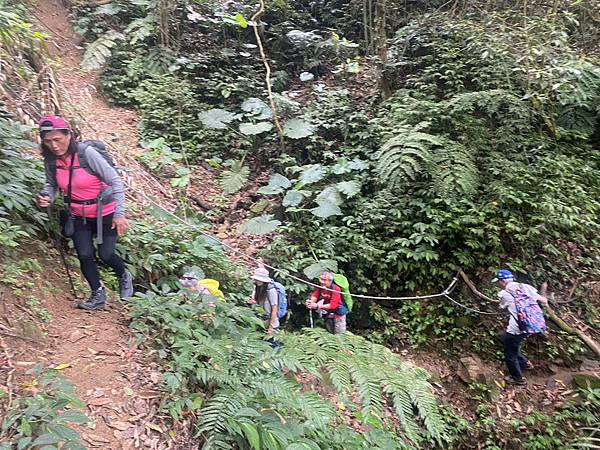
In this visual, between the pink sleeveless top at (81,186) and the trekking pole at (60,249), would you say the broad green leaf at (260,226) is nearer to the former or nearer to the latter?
the trekking pole at (60,249)

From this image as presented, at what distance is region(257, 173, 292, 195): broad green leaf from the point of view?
7238 mm

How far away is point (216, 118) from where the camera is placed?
809 cm

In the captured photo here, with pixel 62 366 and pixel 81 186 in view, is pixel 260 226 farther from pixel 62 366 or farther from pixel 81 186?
pixel 62 366

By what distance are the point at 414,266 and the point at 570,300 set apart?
2.24m

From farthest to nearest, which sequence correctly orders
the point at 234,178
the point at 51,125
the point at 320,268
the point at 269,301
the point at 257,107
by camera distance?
1. the point at 257,107
2. the point at 234,178
3. the point at 320,268
4. the point at 269,301
5. the point at 51,125

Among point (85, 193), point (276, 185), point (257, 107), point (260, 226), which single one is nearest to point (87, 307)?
point (85, 193)

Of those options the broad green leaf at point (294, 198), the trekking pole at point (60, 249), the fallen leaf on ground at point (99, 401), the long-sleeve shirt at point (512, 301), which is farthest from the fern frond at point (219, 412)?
the broad green leaf at point (294, 198)

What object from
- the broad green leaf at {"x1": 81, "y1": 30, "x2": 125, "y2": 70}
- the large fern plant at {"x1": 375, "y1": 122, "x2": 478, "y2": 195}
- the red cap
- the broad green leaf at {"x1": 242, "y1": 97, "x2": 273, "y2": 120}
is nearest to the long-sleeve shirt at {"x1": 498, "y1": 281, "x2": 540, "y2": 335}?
the large fern plant at {"x1": 375, "y1": 122, "x2": 478, "y2": 195}

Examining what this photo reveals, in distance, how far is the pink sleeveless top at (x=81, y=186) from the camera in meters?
3.56

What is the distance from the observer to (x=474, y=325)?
6.42 metres

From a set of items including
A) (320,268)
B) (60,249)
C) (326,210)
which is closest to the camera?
(60,249)

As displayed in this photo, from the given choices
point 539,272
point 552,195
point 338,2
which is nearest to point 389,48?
point 338,2

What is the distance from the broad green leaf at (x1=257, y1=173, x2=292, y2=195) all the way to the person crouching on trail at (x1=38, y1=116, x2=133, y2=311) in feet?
11.8

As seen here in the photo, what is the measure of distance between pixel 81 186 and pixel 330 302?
11.5ft
